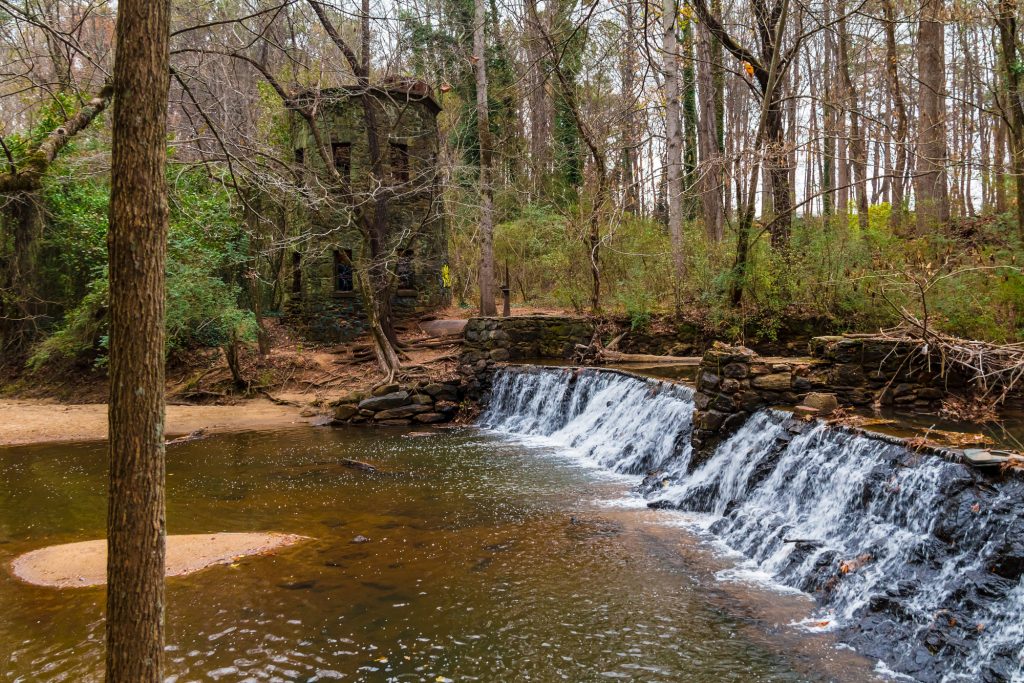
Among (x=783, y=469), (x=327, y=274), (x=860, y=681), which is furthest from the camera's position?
(x=327, y=274)

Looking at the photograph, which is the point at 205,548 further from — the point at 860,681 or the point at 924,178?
the point at 924,178

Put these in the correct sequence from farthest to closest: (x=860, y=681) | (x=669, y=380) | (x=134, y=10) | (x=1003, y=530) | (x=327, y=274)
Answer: (x=327, y=274), (x=669, y=380), (x=1003, y=530), (x=860, y=681), (x=134, y=10)

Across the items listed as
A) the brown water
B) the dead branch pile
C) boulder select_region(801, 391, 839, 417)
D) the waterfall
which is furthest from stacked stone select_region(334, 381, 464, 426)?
the dead branch pile

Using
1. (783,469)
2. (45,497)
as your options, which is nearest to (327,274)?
(45,497)

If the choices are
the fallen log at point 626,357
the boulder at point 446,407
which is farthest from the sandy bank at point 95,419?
the fallen log at point 626,357

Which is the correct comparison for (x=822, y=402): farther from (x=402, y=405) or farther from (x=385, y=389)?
(x=385, y=389)

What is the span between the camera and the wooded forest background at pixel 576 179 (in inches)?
359

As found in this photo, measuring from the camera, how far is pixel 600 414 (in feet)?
37.9

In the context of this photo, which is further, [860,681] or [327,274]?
[327,274]

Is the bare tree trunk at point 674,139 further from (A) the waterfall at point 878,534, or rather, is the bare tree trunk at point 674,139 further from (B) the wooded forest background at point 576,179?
(A) the waterfall at point 878,534

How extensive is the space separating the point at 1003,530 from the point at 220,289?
14.2 m

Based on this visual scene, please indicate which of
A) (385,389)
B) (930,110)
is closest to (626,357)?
(385,389)

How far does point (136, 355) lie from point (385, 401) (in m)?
11.4

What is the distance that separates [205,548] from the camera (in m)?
6.57
